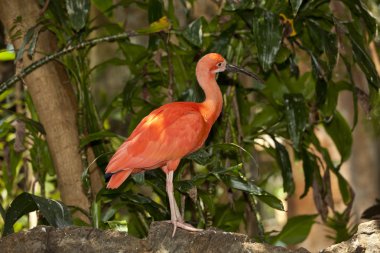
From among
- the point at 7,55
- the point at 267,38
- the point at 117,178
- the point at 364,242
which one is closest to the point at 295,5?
the point at 267,38

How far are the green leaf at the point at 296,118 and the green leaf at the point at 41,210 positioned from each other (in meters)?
1.56

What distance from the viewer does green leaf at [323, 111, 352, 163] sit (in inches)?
Result: 205

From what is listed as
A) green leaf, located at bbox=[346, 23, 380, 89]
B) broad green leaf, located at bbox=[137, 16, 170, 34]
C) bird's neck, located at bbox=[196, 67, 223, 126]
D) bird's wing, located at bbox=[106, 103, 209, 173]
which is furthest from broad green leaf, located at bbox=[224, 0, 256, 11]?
bird's wing, located at bbox=[106, 103, 209, 173]

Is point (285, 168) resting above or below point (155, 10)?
below

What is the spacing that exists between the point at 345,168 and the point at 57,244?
496 centimetres

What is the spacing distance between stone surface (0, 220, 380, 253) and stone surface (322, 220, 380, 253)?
2 centimetres

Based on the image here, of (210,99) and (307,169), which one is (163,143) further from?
(307,169)

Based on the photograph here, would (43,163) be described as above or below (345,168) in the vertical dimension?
above

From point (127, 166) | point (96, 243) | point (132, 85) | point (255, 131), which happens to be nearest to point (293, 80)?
point (255, 131)

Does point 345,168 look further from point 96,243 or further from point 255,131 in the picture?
point 96,243

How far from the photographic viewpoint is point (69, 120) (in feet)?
15.9

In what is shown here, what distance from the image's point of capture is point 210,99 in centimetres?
391

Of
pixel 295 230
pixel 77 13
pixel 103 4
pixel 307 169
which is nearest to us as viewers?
pixel 77 13

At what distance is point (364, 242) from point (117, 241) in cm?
101
